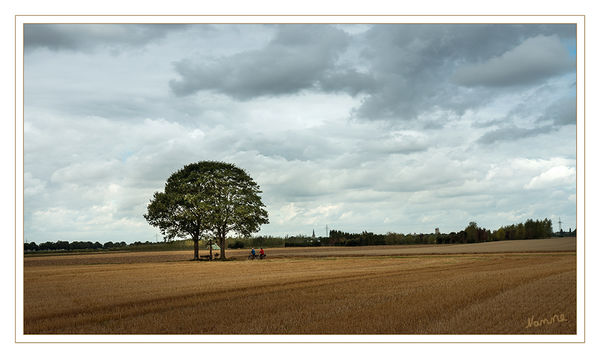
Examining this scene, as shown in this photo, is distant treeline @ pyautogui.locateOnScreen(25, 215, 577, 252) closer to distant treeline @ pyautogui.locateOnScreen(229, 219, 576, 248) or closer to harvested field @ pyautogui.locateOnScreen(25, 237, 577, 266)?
distant treeline @ pyautogui.locateOnScreen(229, 219, 576, 248)

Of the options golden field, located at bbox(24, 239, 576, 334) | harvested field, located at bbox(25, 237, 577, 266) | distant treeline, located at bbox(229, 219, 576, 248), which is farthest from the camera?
distant treeline, located at bbox(229, 219, 576, 248)

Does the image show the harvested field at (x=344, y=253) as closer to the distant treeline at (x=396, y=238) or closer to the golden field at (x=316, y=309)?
the distant treeline at (x=396, y=238)

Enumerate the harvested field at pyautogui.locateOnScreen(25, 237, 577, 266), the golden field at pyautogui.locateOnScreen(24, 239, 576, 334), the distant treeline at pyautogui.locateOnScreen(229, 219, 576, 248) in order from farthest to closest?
1. the distant treeline at pyautogui.locateOnScreen(229, 219, 576, 248)
2. the harvested field at pyautogui.locateOnScreen(25, 237, 577, 266)
3. the golden field at pyautogui.locateOnScreen(24, 239, 576, 334)

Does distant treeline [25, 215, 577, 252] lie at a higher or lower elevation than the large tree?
lower

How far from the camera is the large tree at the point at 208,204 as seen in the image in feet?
214

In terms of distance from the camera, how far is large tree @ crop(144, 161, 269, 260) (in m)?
65.1

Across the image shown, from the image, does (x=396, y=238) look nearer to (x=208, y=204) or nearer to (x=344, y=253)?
(x=344, y=253)

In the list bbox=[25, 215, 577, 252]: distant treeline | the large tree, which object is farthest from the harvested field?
bbox=[25, 215, 577, 252]: distant treeline

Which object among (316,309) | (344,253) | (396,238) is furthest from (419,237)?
(316,309)

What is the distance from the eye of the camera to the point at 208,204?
64.9m
